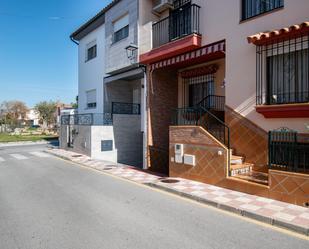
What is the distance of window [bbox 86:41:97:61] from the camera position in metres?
18.5

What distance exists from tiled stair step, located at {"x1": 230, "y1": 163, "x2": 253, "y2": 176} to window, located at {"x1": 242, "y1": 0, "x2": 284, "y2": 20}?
4.93 meters

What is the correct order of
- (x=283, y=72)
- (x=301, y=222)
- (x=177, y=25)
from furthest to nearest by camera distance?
(x=177, y=25) < (x=283, y=72) < (x=301, y=222)

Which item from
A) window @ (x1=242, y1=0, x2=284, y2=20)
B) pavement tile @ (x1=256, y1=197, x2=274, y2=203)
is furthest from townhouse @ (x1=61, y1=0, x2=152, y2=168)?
pavement tile @ (x1=256, y1=197, x2=274, y2=203)

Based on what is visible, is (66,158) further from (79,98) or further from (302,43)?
(302,43)

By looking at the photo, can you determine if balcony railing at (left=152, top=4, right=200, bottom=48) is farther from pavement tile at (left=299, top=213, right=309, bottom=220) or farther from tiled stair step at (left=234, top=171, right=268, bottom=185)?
pavement tile at (left=299, top=213, right=309, bottom=220)

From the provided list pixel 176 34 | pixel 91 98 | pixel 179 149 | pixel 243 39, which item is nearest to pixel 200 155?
pixel 179 149

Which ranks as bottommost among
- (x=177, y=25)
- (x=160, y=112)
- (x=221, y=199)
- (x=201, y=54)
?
(x=221, y=199)

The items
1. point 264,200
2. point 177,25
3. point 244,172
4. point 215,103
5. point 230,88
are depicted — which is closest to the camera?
point 264,200

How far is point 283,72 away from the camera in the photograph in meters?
7.83

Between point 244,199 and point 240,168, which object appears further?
point 240,168

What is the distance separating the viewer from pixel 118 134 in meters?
16.4

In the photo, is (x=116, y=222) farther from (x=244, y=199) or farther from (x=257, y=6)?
(x=257, y=6)

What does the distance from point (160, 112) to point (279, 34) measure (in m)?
6.98

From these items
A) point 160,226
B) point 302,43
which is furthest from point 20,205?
point 302,43
